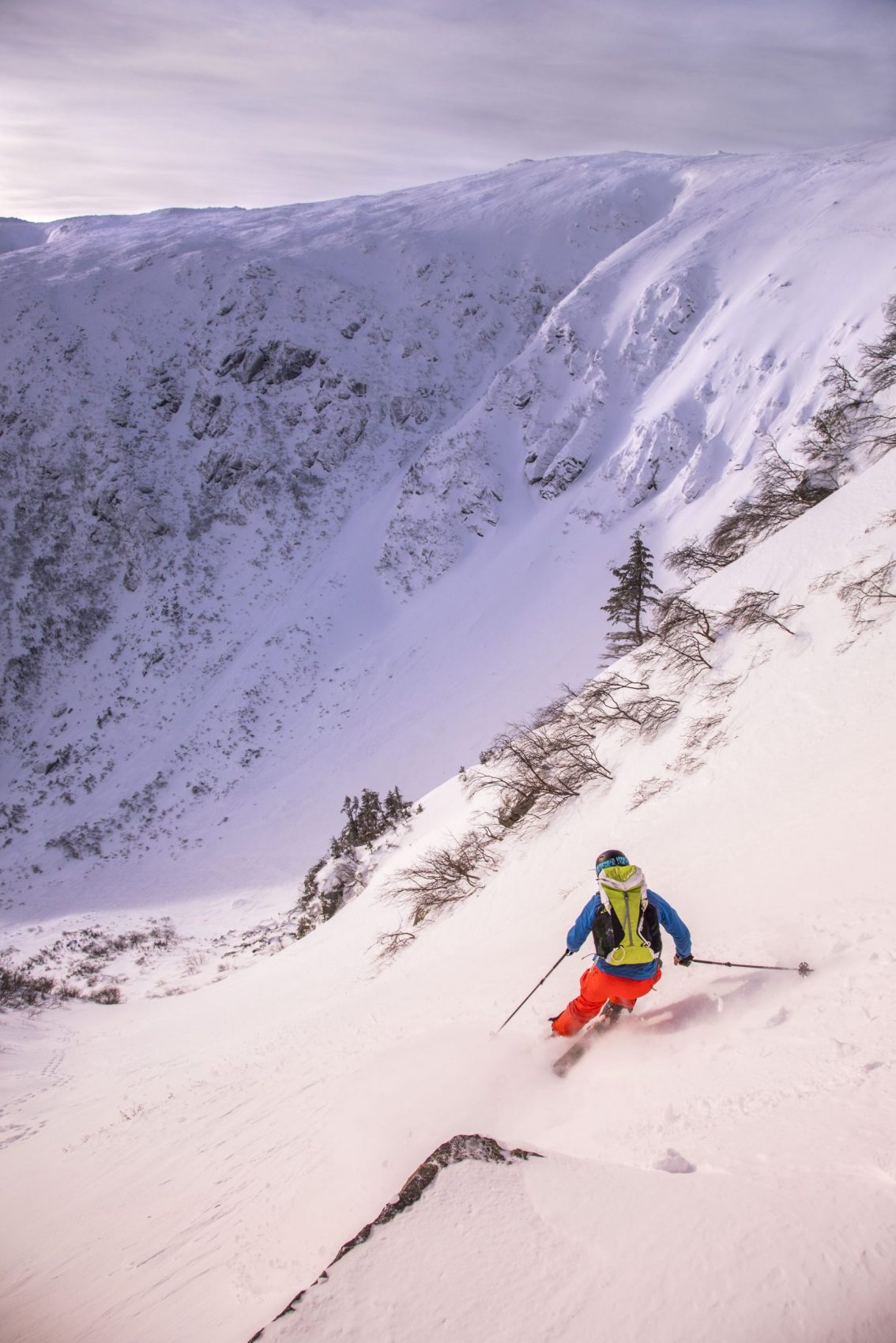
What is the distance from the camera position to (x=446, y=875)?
11984mm

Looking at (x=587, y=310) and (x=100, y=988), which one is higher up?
(x=587, y=310)

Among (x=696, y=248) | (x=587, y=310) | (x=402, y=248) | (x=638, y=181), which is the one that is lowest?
(x=587, y=310)

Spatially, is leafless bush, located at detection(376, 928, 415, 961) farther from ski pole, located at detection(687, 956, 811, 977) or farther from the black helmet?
the black helmet

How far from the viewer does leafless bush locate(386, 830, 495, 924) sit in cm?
1145

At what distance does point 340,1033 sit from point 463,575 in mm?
34479

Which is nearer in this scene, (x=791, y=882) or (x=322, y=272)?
(x=791, y=882)

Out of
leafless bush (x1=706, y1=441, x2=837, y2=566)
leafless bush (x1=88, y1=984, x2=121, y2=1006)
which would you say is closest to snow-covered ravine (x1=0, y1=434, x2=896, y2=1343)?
leafless bush (x1=706, y1=441, x2=837, y2=566)

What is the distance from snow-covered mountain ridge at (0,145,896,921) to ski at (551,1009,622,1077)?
22.8m

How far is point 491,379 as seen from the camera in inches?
2114

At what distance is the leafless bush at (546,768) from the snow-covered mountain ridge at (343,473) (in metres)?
14.5

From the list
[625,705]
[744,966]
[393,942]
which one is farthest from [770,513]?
[744,966]

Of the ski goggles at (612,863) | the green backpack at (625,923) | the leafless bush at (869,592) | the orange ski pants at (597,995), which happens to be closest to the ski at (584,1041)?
the orange ski pants at (597,995)

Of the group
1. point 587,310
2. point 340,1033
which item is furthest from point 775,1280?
point 587,310

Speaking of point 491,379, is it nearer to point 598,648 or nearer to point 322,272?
point 322,272
